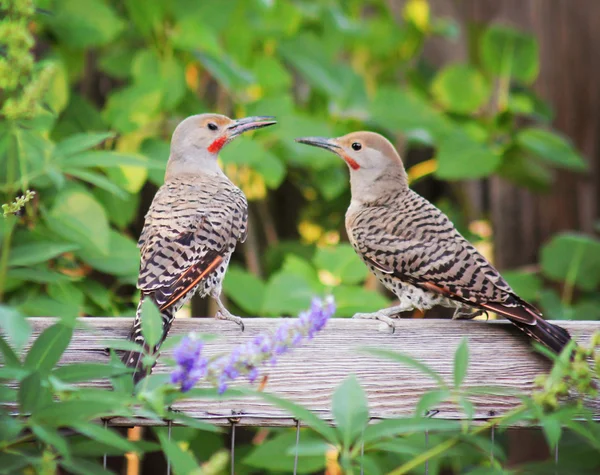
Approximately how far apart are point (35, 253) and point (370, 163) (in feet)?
4.55

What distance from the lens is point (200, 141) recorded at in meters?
3.34

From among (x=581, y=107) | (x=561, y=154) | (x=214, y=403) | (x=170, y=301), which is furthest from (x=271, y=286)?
(x=581, y=107)

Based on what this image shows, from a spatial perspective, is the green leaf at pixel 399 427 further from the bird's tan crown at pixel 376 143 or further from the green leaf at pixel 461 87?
the green leaf at pixel 461 87

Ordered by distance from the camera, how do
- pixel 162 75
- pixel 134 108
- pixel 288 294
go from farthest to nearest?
pixel 162 75, pixel 134 108, pixel 288 294

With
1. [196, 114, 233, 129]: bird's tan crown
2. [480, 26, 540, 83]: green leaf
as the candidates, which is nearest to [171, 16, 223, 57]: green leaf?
[196, 114, 233, 129]: bird's tan crown

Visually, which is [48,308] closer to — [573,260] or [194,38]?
[194,38]

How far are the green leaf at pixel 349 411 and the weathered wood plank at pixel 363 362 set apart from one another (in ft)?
2.18

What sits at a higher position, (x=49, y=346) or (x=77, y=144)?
(x=77, y=144)

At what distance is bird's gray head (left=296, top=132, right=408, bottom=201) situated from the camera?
342cm

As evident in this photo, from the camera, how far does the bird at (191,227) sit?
252 cm

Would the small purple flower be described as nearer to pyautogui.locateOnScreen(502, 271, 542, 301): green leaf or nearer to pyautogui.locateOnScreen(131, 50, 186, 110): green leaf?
pyautogui.locateOnScreen(131, 50, 186, 110): green leaf

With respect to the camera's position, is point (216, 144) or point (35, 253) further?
point (216, 144)

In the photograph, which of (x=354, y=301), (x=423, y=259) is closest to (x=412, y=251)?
(x=423, y=259)

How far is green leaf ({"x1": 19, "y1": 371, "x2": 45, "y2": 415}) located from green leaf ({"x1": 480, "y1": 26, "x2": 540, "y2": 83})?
3672 millimetres
